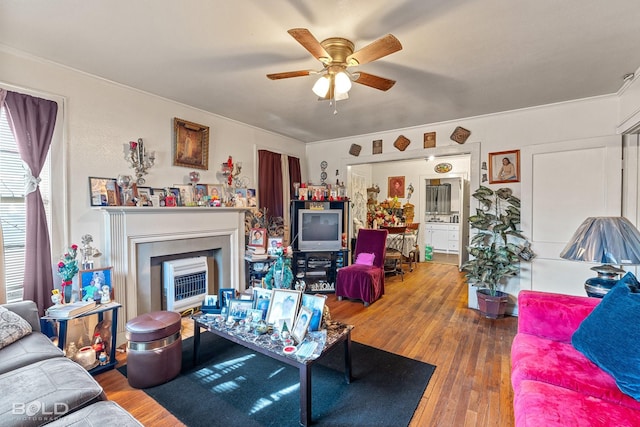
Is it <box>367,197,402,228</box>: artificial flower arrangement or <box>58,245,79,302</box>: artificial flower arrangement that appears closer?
<box>58,245,79,302</box>: artificial flower arrangement

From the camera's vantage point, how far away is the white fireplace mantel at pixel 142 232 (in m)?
2.62

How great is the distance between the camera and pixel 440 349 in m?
2.65

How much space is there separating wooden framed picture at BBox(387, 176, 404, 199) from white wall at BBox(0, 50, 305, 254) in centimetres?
516

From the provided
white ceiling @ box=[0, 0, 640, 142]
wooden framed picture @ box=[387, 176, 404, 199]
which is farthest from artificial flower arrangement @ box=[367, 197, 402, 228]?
white ceiling @ box=[0, 0, 640, 142]

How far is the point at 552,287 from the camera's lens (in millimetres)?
3240

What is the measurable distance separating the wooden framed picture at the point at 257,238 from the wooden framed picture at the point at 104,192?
1633 mm

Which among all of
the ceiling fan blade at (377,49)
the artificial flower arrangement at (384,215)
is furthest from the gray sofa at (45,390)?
the artificial flower arrangement at (384,215)

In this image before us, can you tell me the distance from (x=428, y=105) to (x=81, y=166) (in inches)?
141

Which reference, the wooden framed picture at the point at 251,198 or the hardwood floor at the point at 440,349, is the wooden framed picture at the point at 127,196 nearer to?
the hardwood floor at the point at 440,349

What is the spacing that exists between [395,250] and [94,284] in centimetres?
468

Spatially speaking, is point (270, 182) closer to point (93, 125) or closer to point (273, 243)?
point (273, 243)

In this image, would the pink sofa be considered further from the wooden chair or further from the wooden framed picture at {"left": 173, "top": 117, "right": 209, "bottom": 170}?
the wooden framed picture at {"left": 173, "top": 117, "right": 209, "bottom": 170}

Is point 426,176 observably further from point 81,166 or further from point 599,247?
point 81,166

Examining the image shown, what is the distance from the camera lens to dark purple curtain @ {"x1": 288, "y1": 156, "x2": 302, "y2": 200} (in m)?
4.82
